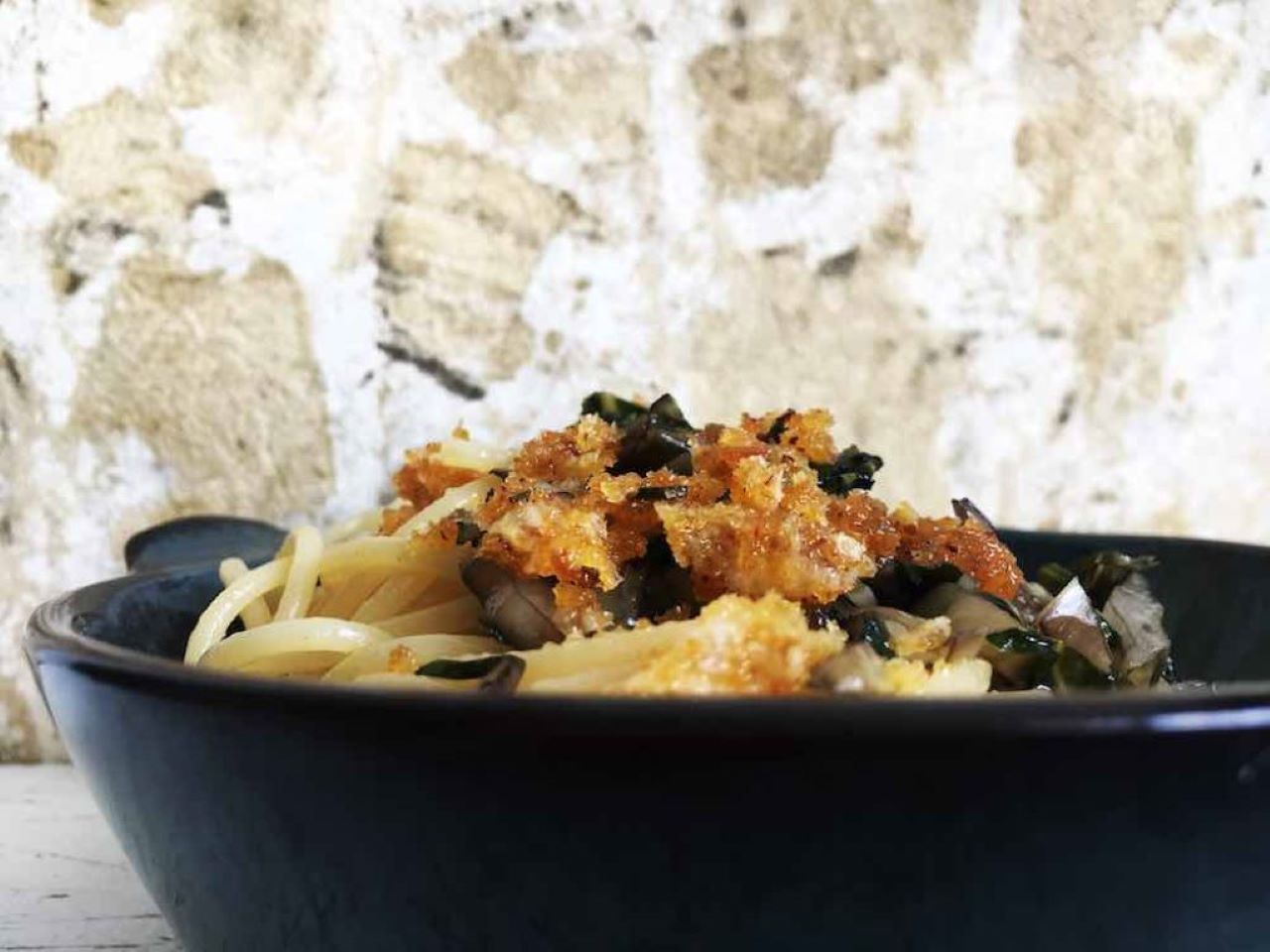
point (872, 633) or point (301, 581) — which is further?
point (301, 581)

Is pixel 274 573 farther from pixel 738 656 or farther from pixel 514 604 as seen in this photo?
pixel 738 656

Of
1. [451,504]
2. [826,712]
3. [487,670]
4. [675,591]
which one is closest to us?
[826,712]

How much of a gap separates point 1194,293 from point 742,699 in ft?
6.27

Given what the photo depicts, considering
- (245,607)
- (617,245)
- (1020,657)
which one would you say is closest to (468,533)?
(245,607)

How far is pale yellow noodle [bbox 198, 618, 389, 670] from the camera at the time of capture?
1114 mm

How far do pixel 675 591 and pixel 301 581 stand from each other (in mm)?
461

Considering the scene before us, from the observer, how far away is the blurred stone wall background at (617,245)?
5.77 ft

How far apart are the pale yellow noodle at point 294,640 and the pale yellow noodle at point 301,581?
102 millimetres

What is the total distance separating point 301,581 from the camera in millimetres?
1268

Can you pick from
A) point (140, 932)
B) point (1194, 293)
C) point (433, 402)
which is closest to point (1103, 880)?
point (140, 932)

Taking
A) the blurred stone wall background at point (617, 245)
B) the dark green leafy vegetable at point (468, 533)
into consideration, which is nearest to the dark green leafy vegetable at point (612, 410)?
the dark green leafy vegetable at point (468, 533)

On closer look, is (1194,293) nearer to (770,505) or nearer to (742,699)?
(770,505)

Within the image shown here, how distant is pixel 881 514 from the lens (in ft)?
3.63

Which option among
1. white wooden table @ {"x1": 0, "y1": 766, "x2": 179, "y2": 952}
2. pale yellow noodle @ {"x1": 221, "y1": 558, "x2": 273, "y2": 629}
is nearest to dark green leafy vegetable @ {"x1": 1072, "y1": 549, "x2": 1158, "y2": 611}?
pale yellow noodle @ {"x1": 221, "y1": 558, "x2": 273, "y2": 629}
